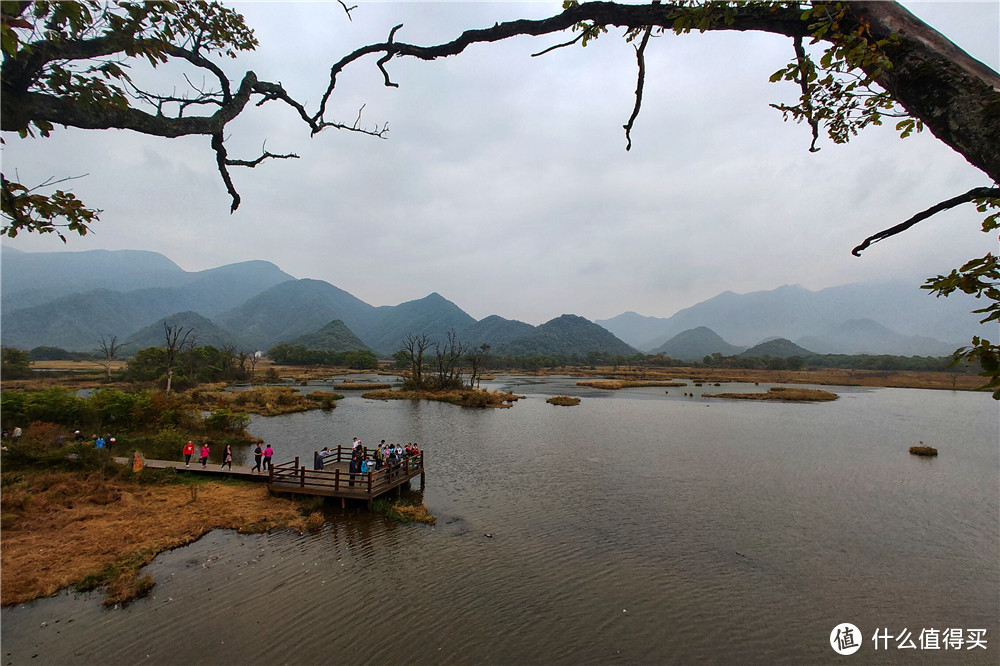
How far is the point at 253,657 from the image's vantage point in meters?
9.82

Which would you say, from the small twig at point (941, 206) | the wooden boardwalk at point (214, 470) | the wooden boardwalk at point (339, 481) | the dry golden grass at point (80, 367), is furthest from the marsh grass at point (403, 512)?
the dry golden grass at point (80, 367)

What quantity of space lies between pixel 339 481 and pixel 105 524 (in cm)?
783

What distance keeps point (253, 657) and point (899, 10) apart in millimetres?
14389

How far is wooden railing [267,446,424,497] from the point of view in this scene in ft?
62.8

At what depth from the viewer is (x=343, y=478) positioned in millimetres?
20391

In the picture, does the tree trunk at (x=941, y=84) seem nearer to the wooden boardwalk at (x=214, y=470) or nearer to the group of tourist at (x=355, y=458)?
the group of tourist at (x=355, y=458)

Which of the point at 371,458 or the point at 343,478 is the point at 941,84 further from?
the point at 371,458

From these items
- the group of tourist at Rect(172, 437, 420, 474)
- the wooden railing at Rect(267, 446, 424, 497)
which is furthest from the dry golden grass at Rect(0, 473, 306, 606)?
the group of tourist at Rect(172, 437, 420, 474)

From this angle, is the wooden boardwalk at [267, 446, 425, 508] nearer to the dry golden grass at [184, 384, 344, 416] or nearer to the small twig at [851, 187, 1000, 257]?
the small twig at [851, 187, 1000, 257]

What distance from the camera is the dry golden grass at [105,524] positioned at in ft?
39.5

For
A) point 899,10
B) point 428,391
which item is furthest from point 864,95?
point 428,391

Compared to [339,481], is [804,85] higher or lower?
higher

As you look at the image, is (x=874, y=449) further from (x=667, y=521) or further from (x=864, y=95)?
(x=864, y=95)

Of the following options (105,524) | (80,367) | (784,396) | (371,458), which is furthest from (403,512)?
(80,367)
